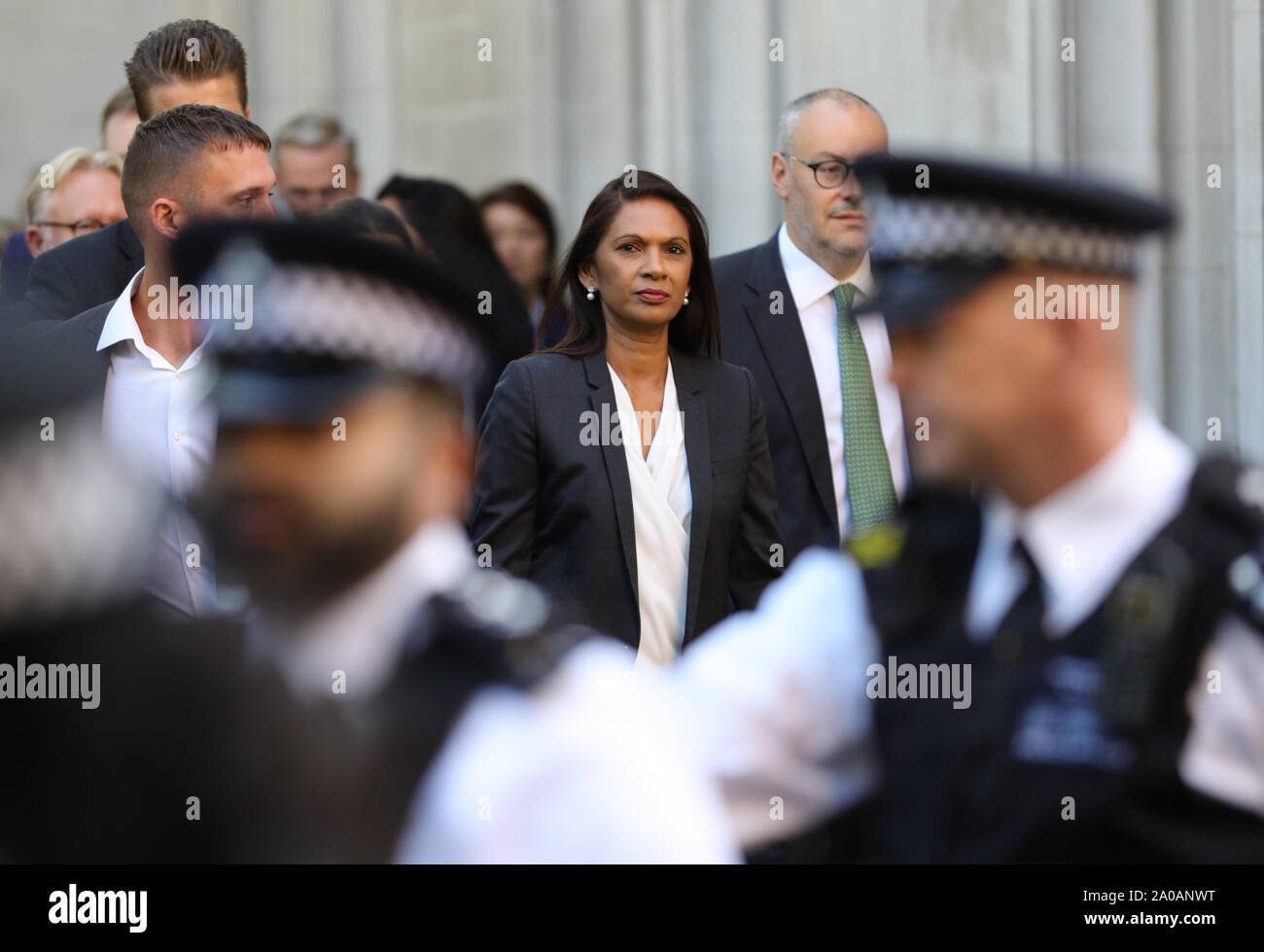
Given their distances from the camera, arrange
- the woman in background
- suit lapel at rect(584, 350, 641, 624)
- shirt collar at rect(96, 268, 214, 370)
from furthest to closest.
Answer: the woman in background, suit lapel at rect(584, 350, 641, 624), shirt collar at rect(96, 268, 214, 370)

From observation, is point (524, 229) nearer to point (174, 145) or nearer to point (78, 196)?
point (78, 196)

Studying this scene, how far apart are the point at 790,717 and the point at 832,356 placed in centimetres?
283

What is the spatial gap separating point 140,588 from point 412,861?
0.46m

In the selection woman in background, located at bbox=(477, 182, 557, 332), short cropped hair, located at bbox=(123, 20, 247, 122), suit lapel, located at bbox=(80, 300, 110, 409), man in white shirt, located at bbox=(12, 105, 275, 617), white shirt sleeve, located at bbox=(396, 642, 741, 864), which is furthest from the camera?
woman in background, located at bbox=(477, 182, 557, 332)

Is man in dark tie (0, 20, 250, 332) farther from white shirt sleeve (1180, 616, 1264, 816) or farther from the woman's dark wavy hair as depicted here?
white shirt sleeve (1180, 616, 1264, 816)

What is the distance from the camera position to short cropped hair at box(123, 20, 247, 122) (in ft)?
14.6

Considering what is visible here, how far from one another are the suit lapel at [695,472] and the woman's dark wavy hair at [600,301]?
0.18 m

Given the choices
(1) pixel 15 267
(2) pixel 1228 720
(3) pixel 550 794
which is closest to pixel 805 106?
(1) pixel 15 267

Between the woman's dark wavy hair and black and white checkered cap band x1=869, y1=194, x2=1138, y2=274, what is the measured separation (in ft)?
8.20

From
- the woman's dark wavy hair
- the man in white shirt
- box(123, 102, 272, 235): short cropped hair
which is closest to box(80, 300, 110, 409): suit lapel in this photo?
the man in white shirt

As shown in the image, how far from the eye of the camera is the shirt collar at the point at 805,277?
189 inches

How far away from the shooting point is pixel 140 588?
5.72 ft

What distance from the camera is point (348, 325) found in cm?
161

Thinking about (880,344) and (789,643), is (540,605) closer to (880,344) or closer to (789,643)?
(789,643)
